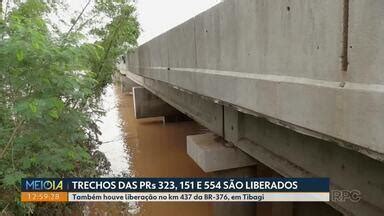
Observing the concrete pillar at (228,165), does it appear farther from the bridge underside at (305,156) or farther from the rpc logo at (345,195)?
the rpc logo at (345,195)

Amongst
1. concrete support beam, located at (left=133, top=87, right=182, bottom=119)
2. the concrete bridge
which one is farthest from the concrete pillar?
concrete support beam, located at (left=133, top=87, right=182, bottom=119)

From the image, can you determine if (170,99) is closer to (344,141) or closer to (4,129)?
(4,129)

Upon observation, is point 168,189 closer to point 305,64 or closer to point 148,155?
point 305,64

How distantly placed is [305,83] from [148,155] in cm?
844

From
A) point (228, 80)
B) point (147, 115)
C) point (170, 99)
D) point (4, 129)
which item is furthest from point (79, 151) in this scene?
point (147, 115)

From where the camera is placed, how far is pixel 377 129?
1665 mm

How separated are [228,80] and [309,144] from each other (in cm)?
107

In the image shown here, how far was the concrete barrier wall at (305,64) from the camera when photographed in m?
1.71

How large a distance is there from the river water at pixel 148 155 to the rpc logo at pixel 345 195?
386cm

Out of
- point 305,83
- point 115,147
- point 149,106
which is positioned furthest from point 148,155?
point 305,83

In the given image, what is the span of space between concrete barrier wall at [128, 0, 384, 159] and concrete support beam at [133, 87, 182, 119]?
1120 cm

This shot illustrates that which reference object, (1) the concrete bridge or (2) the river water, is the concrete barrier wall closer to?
(1) the concrete bridge

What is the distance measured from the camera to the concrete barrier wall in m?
1.71

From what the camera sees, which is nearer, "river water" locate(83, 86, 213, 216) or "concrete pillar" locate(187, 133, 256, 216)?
"concrete pillar" locate(187, 133, 256, 216)
